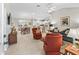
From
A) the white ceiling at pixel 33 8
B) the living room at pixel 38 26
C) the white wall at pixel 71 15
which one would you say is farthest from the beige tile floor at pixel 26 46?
the white wall at pixel 71 15

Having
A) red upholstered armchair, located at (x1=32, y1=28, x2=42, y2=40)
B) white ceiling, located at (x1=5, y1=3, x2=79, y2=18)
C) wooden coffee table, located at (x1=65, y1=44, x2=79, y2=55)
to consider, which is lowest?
wooden coffee table, located at (x1=65, y1=44, x2=79, y2=55)

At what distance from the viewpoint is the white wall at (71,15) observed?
1931 millimetres

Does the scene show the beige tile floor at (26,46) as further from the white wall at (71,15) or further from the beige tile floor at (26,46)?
the white wall at (71,15)

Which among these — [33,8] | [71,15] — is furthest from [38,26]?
[71,15]

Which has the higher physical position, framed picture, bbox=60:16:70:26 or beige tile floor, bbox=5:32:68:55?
framed picture, bbox=60:16:70:26

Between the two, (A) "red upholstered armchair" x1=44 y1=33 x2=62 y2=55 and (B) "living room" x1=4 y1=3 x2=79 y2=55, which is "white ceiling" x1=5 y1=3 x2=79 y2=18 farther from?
(A) "red upholstered armchair" x1=44 y1=33 x2=62 y2=55

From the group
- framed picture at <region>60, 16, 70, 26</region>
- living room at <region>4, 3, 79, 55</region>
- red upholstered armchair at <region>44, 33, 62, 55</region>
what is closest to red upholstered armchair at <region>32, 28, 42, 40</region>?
living room at <region>4, 3, 79, 55</region>

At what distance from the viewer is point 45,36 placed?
2014 mm

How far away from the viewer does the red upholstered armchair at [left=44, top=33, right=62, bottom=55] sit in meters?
1.98

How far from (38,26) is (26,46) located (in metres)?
0.39

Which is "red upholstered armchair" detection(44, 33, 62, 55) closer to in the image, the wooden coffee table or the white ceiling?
the wooden coffee table

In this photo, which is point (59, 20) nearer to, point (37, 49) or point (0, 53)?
point (37, 49)

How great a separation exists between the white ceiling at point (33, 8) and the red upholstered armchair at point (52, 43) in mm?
375

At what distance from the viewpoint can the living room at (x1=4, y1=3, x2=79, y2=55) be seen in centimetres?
195
